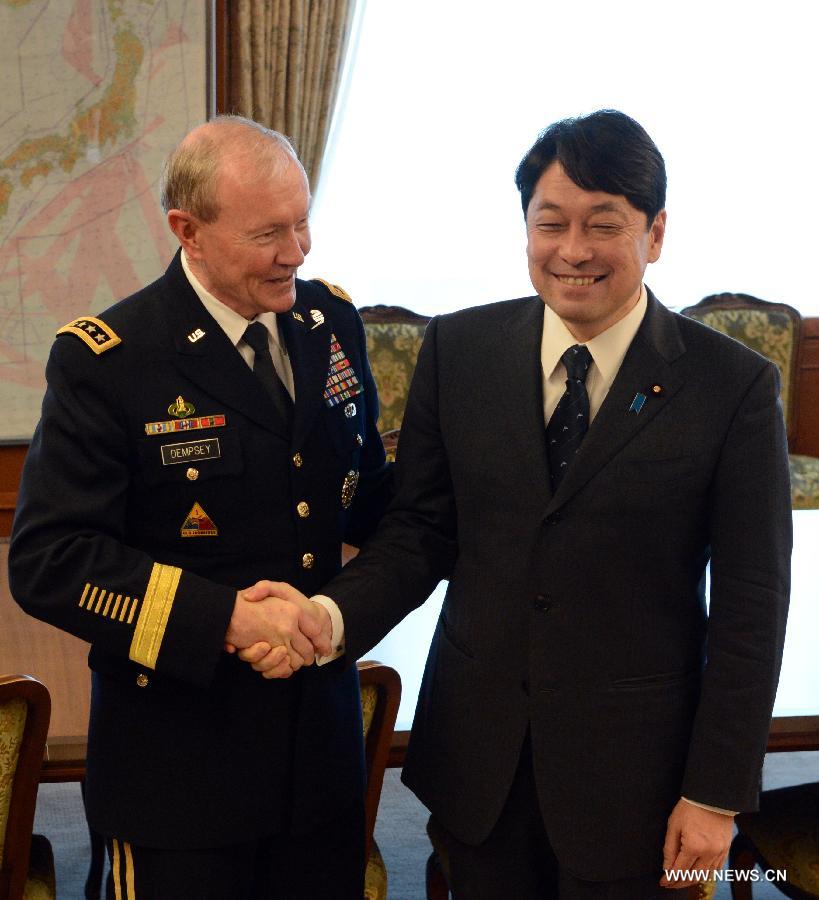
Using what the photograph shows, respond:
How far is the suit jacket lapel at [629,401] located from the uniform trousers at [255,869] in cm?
55

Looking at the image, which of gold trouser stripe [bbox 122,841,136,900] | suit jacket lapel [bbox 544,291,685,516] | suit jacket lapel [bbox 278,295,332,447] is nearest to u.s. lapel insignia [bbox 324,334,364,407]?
suit jacket lapel [bbox 278,295,332,447]

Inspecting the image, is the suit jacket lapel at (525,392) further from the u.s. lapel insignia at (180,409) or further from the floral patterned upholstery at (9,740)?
the floral patterned upholstery at (9,740)

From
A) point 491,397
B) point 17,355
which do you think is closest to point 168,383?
point 491,397

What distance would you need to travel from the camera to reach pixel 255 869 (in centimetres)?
149

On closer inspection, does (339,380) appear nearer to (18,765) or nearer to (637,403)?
(637,403)

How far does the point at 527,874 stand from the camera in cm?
139

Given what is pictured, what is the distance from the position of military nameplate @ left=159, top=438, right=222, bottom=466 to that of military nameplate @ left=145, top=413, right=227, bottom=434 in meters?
0.02

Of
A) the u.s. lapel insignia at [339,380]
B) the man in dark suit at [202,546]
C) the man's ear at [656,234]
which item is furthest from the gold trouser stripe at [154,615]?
the man's ear at [656,234]

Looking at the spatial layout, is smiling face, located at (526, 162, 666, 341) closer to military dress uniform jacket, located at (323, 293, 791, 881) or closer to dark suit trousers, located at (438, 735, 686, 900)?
military dress uniform jacket, located at (323, 293, 791, 881)

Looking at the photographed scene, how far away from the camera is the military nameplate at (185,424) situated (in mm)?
1423

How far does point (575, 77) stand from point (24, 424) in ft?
9.32

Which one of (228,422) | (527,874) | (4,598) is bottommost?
(527,874)

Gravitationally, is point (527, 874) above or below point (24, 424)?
below

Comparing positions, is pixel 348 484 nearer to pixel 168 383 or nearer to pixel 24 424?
pixel 168 383
